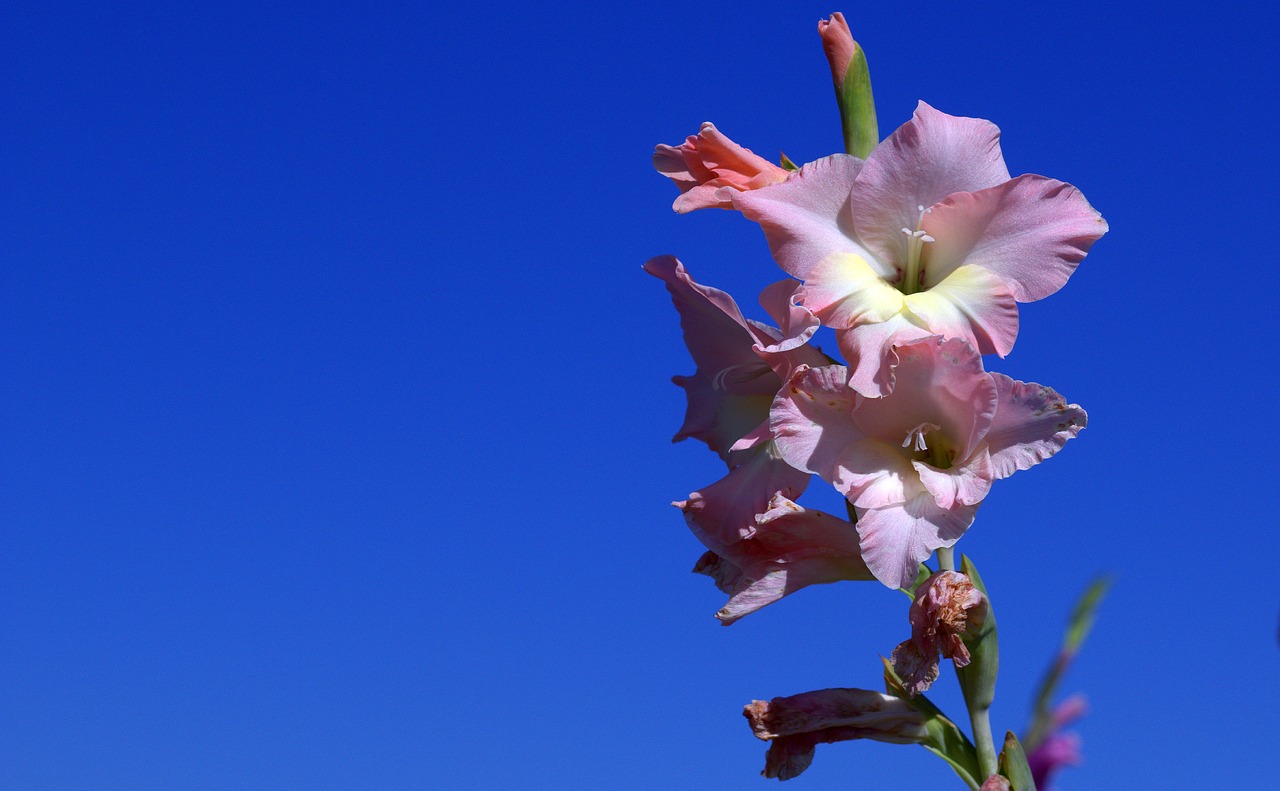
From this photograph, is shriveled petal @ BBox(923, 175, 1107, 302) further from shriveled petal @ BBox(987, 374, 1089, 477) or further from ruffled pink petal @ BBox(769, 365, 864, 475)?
ruffled pink petal @ BBox(769, 365, 864, 475)

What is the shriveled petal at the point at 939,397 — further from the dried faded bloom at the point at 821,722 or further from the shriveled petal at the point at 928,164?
the dried faded bloom at the point at 821,722

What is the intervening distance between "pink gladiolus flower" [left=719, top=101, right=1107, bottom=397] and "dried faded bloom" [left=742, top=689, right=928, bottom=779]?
60 centimetres

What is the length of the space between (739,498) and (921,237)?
57 cm

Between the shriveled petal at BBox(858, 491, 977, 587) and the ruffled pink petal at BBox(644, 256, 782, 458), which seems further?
the ruffled pink petal at BBox(644, 256, 782, 458)

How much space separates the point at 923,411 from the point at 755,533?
1.24 feet

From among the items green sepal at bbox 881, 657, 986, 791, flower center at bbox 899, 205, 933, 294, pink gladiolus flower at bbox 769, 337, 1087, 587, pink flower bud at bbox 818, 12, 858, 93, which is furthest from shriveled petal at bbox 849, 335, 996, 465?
pink flower bud at bbox 818, 12, 858, 93

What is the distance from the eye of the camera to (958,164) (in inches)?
81.3

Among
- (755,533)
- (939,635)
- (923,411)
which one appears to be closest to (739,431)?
(755,533)

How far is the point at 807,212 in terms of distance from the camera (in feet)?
6.82

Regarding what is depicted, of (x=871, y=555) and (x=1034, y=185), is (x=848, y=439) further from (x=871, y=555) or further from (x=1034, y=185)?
(x=1034, y=185)

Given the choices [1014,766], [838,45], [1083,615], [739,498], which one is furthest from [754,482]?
[1083,615]

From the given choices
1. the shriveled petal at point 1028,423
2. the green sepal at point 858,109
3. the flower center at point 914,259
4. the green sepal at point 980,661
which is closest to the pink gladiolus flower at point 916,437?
the shriveled petal at point 1028,423

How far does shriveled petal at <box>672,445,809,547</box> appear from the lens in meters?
2.10

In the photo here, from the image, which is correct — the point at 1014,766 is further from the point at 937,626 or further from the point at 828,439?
the point at 828,439
